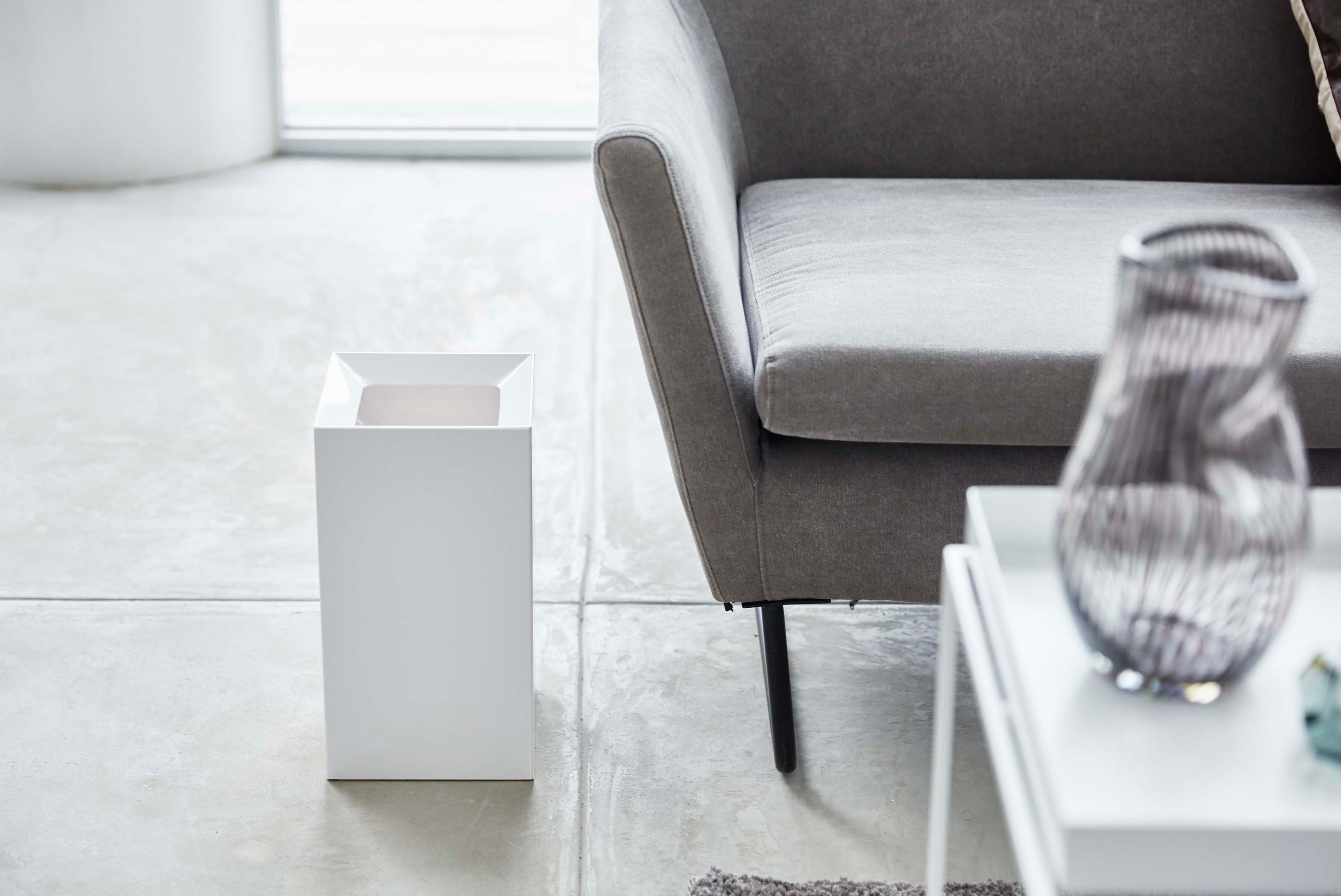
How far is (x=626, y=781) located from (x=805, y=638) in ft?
1.10

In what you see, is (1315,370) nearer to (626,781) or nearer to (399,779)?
(626,781)

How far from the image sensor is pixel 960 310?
131cm

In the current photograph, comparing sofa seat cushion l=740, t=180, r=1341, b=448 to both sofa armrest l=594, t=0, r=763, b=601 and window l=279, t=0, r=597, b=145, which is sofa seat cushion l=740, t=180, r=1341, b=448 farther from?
window l=279, t=0, r=597, b=145

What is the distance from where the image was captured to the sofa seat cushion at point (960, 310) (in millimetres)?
1235

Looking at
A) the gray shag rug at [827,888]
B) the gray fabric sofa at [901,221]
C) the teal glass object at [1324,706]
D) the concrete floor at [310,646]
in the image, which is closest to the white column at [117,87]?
the concrete floor at [310,646]

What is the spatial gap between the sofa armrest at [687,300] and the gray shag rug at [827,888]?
0.26 metres

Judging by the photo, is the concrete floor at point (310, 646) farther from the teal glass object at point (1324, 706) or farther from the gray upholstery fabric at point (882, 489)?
the teal glass object at point (1324, 706)

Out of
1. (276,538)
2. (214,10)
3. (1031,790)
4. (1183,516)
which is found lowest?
(1031,790)

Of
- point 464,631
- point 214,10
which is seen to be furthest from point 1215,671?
point 214,10

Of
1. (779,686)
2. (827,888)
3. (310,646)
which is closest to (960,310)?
(779,686)

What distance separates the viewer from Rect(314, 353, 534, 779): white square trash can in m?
1.21

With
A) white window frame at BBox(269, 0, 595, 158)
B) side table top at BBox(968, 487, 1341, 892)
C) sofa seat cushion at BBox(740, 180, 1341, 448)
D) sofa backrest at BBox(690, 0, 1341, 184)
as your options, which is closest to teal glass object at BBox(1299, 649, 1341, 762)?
side table top at BBox(968, 487, 1341, 892)

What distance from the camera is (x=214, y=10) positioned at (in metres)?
3.10

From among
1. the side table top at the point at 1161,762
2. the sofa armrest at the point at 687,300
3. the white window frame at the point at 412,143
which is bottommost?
the side table top at the point at 1161,762
